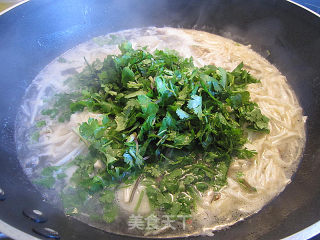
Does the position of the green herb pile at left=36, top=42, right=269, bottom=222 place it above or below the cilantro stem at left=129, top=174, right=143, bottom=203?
above

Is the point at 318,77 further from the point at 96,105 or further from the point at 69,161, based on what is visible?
the point at 69,161

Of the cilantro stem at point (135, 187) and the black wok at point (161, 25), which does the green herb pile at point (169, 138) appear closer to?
the cilantro stem at point (135, 187)

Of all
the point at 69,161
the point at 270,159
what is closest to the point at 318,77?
the point at 270,159

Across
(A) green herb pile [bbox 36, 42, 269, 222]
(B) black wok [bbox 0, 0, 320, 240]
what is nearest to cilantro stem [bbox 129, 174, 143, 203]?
(A) green herb pile [bbox 36, 42, 269, 222]

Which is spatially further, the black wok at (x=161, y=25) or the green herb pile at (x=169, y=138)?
the green herb pile at (x=169, y=138)

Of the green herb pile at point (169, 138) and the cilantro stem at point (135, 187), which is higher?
the green herb pile at point (169, 138)

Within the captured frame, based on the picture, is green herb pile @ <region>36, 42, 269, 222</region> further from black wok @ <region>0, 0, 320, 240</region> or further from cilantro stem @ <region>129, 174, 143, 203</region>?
black wok @ <region>0, 0, 320, 240</region>

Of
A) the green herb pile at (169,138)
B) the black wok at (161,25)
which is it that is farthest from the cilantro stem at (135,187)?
the black wok at (161,25)
